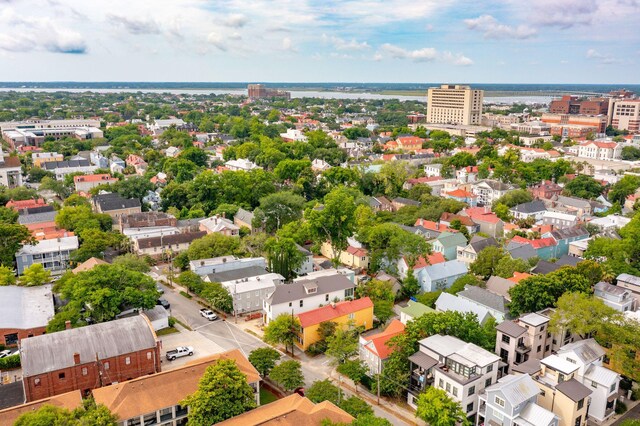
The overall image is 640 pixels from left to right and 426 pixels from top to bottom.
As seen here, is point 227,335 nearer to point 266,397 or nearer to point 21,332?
point 266,397

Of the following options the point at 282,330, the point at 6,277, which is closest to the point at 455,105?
the point at 282,330

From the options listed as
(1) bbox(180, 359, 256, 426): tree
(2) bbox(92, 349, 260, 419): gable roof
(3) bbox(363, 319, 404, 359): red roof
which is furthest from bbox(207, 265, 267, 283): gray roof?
(1) bbox(180, 359, 256, 426): tree

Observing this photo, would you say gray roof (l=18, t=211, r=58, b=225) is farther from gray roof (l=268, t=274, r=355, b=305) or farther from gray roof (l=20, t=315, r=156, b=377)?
gray roof (l=268, t=274, r=355, b=305)

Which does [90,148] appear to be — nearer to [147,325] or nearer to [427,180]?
[427,180]

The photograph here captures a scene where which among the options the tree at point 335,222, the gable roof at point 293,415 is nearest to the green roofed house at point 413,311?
the gable roof at point 293,415

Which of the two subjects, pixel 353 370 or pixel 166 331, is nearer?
pixel 353 370
